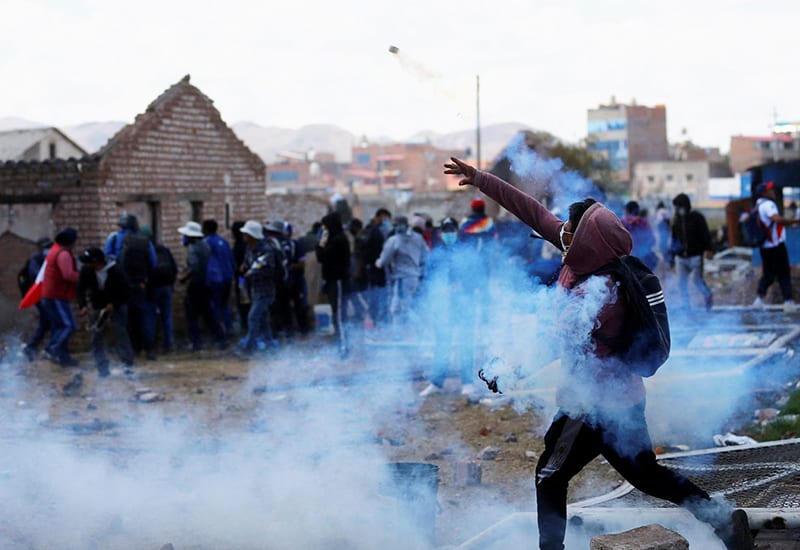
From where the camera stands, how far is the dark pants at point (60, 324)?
1118 centimetres

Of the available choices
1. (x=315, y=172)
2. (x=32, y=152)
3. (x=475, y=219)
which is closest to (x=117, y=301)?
(x=475, y=219)

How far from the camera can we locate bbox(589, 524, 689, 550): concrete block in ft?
13.1

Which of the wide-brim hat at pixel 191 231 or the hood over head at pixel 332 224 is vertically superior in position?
the hood over head at pixel 332 224

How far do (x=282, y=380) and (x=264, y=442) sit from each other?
2.82 metres

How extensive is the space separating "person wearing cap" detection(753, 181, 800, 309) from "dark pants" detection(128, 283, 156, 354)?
771 cm

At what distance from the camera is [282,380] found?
34.2ft

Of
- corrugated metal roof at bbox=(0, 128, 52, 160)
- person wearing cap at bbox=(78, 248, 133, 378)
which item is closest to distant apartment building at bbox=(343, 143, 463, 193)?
corrugated metal roof at bbox=(0, 128, 52, 160)

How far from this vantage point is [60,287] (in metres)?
11.2

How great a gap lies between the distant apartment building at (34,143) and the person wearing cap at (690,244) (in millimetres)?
19204

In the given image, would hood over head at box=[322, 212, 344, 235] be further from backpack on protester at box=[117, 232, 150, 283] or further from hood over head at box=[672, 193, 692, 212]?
hood over head at box=[672, 193, 692, 212]

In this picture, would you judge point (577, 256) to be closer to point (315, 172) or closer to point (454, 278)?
point (454, 278)

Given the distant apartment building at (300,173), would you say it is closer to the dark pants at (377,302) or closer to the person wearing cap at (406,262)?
the dark pants at (377,302)

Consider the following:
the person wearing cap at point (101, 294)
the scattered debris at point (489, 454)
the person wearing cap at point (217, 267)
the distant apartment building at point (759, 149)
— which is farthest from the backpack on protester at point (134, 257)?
the distant apartment building at point (759, 149)

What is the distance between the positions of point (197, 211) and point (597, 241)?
12.6m
